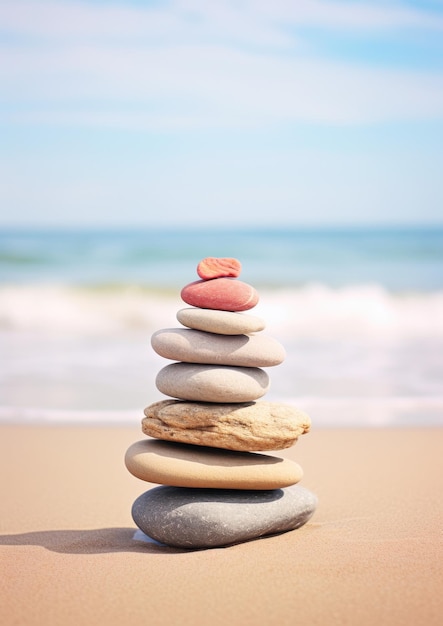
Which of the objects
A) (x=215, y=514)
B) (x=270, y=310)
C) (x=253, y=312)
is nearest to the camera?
(x=215, y=514)

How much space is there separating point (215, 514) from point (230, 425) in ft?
1.75

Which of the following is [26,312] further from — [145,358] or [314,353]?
[314,353]

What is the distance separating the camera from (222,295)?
17.4 feet

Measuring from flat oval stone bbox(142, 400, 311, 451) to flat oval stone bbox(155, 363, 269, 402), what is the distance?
0.24 ft

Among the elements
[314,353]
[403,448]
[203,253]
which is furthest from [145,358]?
[203,253]

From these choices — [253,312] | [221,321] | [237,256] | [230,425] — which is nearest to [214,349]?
[221,321]

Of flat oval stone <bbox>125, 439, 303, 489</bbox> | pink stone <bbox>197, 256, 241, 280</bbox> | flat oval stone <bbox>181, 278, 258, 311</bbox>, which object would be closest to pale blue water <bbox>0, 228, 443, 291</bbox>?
pink stone <bbox>197, 256, 241, 280</bbox>

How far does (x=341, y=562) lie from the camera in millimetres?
4668

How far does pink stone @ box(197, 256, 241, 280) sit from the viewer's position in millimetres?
5438

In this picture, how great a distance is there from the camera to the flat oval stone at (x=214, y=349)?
206 inches

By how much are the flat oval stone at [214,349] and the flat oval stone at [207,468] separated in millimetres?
572

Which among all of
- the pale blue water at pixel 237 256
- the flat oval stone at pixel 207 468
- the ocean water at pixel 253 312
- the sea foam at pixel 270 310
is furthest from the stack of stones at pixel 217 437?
the pale blue water at pixel 237 256

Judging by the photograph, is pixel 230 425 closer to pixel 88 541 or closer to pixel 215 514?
pixel 215 514

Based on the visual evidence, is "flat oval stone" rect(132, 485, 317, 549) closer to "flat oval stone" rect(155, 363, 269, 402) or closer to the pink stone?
"flat oval stone" rect(155, 363, 269, 402)
